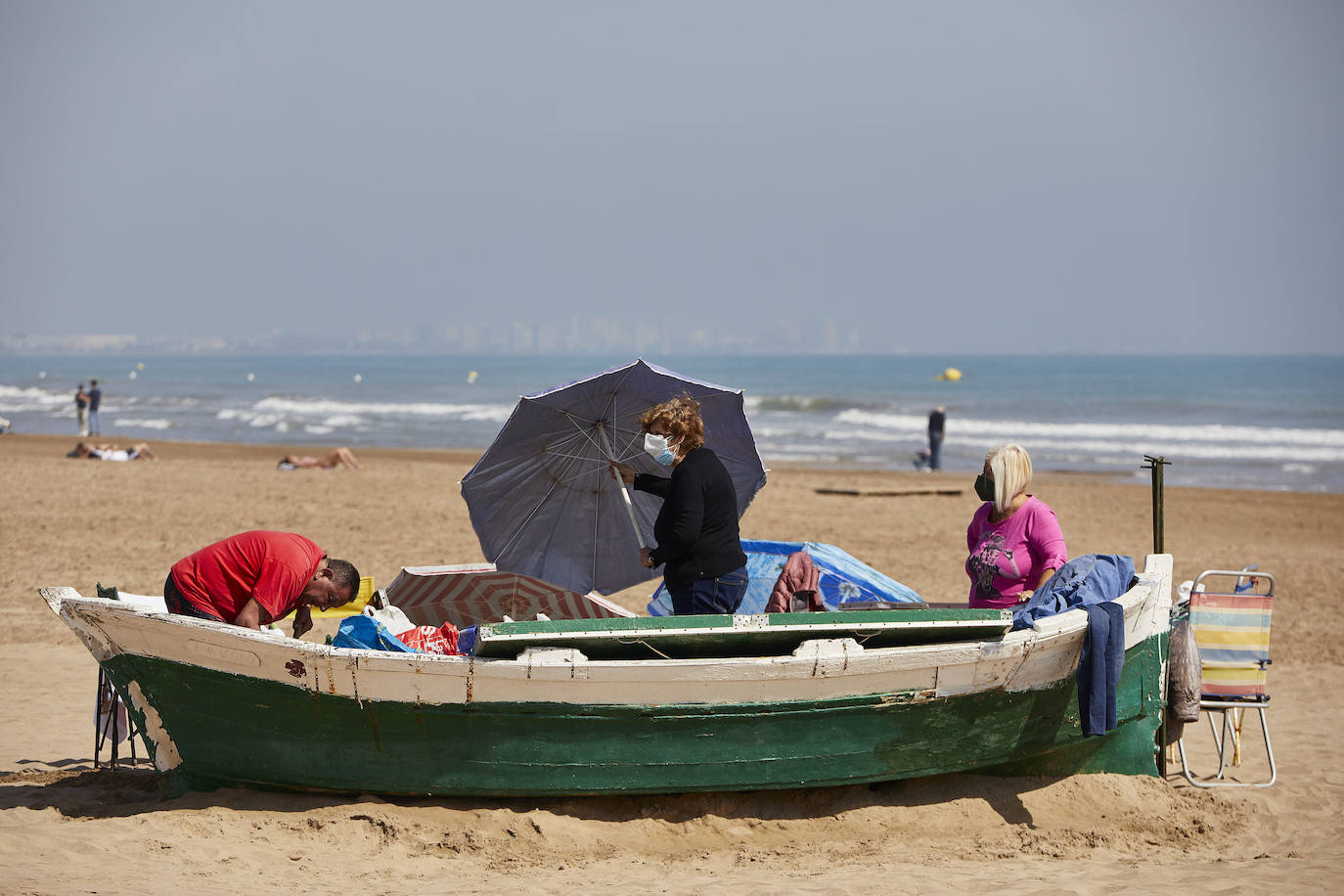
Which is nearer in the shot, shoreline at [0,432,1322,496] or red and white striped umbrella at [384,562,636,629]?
red and white striped umbrella at [384,562,636,629]

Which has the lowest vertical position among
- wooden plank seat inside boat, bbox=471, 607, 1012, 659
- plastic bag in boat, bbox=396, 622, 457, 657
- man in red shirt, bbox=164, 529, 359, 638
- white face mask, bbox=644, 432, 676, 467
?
plastic bag in boat, bbox=396, 622, 457, 657

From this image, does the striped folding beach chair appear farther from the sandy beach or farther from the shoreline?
the shoreline

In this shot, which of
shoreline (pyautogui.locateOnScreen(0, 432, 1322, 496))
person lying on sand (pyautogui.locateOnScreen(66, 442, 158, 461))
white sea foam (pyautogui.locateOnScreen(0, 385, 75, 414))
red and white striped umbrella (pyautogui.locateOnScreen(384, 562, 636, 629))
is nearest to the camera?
red and white striped umbrella (pyautogui.locateOnScreen(384, 562, 636, 629))

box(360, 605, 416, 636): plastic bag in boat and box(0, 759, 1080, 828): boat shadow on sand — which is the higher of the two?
box(360, 605, 416, 636): plastic bag in boat

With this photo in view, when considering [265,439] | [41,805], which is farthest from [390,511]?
[265,439]

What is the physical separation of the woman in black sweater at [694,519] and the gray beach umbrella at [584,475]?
0.48m

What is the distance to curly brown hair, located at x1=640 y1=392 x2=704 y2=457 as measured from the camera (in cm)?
549

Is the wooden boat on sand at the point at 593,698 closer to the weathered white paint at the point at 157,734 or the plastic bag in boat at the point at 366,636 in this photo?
the weathered white paint at the point at 157,734

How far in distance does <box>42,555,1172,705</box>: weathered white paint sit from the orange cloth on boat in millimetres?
1189

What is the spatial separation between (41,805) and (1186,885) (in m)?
5.00

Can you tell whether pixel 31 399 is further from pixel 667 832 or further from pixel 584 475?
pixel 667 832

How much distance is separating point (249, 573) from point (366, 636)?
0.63m

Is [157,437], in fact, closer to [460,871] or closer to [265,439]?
[265,439]

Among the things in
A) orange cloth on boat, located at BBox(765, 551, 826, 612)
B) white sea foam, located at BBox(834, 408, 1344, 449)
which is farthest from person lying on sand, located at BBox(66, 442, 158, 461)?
white sea foam, located at BBox(834, 408, 1344, 449)
